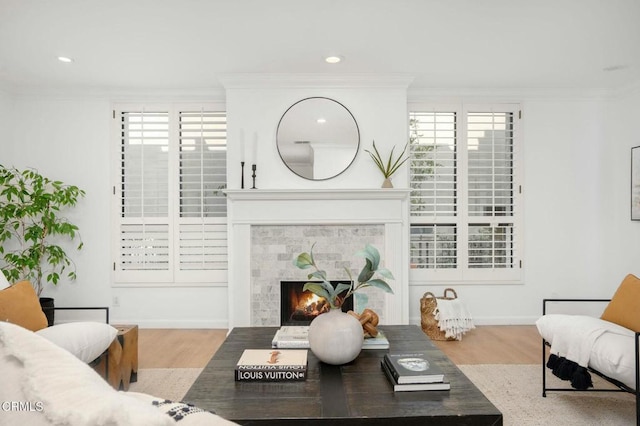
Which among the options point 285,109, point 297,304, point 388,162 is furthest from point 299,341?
point 285,109

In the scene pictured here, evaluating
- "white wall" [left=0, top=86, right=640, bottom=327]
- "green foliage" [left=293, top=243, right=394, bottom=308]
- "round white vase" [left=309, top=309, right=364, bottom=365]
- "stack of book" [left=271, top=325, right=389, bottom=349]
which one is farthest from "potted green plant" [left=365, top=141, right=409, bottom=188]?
"round white vase" [left=309, top=309, right=364, bottom=365]

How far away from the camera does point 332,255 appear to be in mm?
4266

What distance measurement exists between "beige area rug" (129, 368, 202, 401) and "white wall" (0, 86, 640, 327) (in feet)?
4.23

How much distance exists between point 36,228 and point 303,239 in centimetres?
256

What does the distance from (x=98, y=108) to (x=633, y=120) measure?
5606 millimetres

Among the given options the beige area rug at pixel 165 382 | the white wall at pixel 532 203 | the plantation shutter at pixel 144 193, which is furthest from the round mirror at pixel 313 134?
the beige area rug at pixel 165 382

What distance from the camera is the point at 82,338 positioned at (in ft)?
8.48

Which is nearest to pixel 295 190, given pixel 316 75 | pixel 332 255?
pixel 332 255

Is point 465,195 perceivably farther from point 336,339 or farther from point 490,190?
point 336,339

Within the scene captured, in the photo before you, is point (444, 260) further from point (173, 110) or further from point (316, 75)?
point (173, 110)

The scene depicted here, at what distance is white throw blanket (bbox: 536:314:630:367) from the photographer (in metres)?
2.50

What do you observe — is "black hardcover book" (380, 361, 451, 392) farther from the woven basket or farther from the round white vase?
the woven basket

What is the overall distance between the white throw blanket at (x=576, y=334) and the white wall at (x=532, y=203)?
1.89 m

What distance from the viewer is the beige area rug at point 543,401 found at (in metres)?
2.53
